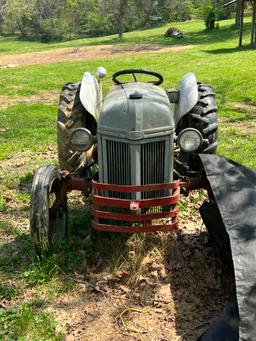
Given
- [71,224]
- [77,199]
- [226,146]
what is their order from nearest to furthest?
[71,224] → [77,199] → [226,146]

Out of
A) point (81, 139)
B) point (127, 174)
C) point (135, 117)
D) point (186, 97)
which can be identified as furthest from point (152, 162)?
point (186, 97)

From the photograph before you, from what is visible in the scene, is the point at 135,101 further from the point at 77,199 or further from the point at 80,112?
the point at 77,199

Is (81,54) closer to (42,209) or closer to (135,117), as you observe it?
(135,117)

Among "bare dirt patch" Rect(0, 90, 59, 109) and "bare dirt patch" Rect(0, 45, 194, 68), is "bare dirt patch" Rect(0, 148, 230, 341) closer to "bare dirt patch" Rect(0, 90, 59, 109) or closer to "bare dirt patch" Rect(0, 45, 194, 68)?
"bare dirt patch" Rect(0, 90, 59, 109)

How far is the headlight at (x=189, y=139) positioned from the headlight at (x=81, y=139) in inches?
32.8

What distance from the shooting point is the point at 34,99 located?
12.3 metres

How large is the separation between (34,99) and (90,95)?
24.7ft

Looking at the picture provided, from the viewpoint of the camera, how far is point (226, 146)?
725 centimetres

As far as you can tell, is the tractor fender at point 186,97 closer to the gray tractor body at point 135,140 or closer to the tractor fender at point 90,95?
the gray tractor body at point 135,140

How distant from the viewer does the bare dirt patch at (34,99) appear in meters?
11.8

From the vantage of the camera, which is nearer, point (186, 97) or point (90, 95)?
Answer: point (186, 97)

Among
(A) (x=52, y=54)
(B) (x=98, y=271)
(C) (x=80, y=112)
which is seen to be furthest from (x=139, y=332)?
(A) (x=52, y=54)

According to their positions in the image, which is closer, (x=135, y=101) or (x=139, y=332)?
(x=139, y=332)

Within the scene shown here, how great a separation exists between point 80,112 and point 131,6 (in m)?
50.0
